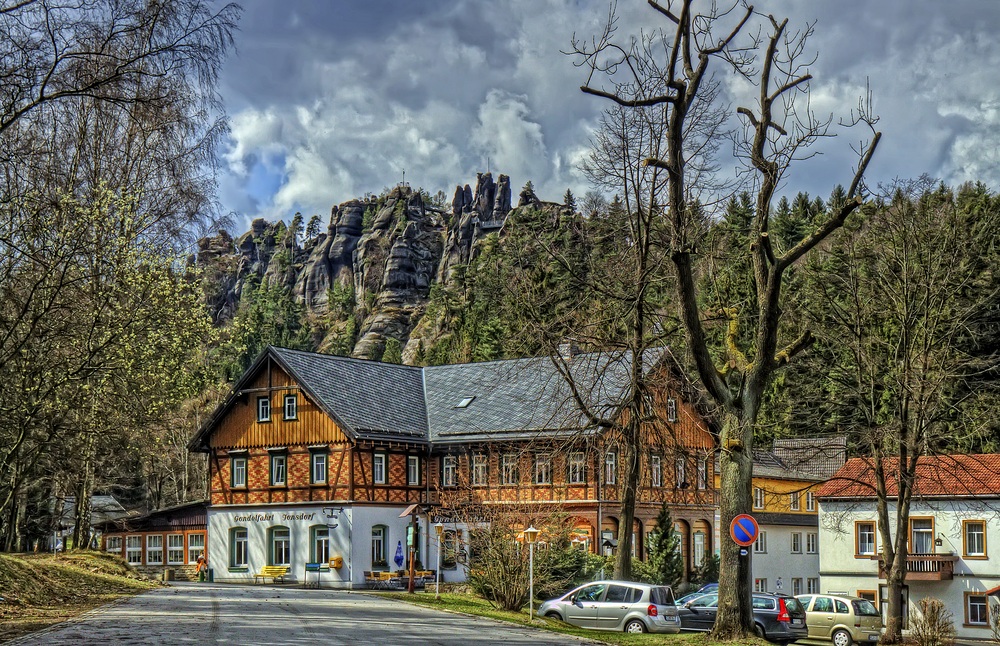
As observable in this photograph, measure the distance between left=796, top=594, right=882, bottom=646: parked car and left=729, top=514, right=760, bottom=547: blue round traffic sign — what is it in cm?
1762

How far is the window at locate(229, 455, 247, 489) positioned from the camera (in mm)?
52719

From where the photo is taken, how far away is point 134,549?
57.5 m

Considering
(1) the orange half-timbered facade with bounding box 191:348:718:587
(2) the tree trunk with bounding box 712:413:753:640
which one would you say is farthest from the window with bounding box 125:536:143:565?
(2) the tree trunk with bounding box 712:413:753:640

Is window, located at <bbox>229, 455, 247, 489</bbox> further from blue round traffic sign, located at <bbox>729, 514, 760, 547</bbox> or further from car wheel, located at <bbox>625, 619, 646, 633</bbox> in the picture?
blue round traffic sign, located at <bbox>729, 514, 760, 547</bbox>

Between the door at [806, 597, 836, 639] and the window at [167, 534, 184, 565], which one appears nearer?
the door at [806, 597, 836, 639]

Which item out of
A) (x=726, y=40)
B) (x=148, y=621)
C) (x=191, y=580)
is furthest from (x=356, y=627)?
(x=191, y=580)

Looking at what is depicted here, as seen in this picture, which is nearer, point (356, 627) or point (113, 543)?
point (356, 627)

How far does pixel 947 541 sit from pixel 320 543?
88.1ft

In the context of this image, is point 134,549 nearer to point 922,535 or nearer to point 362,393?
point 362,393

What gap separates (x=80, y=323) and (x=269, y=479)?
31623 millimetres

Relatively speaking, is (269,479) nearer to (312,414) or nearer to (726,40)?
(312,414)

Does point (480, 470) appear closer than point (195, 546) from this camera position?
Yes

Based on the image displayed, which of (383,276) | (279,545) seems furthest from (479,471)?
(383,276)

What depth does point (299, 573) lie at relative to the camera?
49594mm
